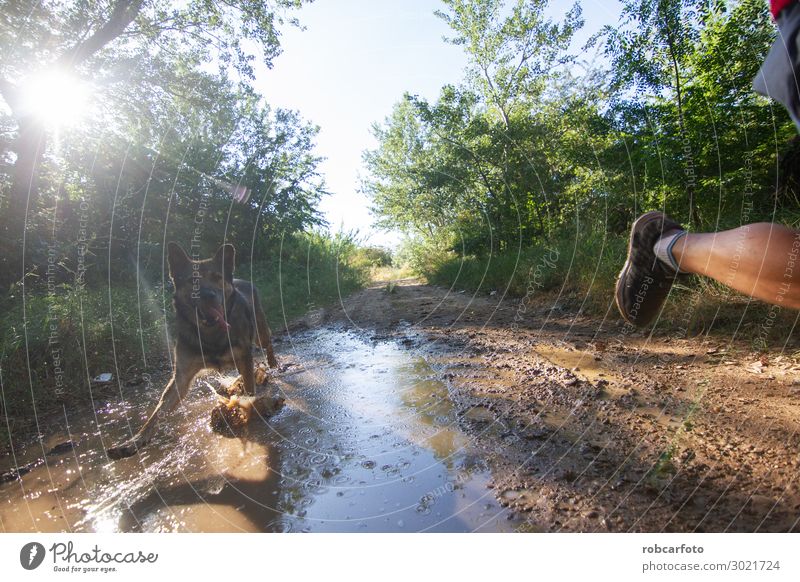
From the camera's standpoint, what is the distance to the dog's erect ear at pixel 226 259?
4.40 metres

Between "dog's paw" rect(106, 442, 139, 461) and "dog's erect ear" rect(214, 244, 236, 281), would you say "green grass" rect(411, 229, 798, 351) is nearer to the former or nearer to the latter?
"dog's erect ear" rect(214, 244, 236, 281)

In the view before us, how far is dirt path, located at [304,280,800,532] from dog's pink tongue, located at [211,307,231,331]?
2532 mm

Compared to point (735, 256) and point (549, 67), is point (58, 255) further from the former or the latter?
point (549, 67)

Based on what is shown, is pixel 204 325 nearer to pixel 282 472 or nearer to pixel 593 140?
pixel 282 472

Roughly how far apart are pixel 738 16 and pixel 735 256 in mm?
5274

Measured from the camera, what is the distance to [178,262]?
4141mm

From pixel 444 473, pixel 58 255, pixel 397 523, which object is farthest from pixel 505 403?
pixel 58 255

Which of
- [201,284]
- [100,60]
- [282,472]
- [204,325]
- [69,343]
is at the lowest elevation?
[282,472]

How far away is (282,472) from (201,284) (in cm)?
251

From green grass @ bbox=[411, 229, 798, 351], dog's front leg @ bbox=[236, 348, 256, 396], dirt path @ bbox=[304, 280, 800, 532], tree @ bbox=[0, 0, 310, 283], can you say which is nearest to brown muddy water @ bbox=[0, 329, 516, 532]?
dirt path @ bbox=[304, 280, 800, 532]

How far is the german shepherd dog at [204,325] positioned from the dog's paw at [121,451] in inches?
23.4

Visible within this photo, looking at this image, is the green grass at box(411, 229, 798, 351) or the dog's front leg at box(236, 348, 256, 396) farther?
the dog's front leg at box(236, 348, 256, 396)

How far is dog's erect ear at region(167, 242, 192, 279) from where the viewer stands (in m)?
4.04

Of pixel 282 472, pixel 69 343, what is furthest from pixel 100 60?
pixel 282 472
